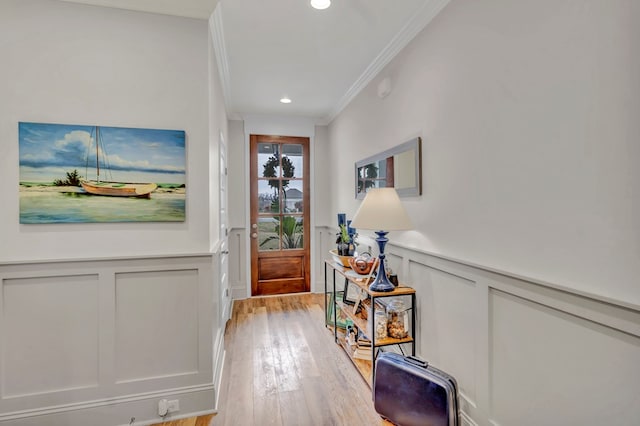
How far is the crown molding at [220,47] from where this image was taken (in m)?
1.95

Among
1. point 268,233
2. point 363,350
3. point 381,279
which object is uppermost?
point 268,233

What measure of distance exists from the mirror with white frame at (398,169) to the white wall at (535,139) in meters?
0.07

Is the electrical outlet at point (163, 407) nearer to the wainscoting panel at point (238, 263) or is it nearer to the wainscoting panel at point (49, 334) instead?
the wainscoting panel at point (49, 334)

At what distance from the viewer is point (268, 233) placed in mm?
4246

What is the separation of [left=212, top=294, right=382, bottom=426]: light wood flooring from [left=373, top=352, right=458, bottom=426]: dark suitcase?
221 mm

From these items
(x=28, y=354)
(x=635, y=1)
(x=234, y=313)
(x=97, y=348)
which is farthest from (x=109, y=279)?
(x=635, y=1)

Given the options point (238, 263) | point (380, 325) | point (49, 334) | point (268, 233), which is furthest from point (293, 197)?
point (49, 334)

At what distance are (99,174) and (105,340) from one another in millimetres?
991

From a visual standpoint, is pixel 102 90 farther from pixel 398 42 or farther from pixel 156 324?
pixel 398 42

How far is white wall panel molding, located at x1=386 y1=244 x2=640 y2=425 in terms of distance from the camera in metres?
0.96

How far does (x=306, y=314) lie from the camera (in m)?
3.54

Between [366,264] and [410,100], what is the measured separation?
127 cm

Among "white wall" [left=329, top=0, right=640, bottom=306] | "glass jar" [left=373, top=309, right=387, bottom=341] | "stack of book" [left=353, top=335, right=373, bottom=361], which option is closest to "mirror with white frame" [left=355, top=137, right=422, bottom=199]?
"white wall" [left=329, top=0, right=640, bottom=306]

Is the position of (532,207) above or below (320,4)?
below
